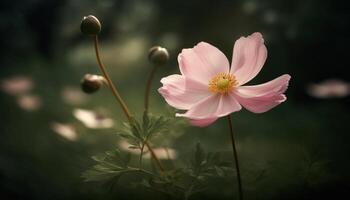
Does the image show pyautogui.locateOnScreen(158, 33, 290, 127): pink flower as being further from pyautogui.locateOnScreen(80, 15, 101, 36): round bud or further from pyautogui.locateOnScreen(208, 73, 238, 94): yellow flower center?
pyautogui.locateOnScreen(80, 15, 101, 36): round bud

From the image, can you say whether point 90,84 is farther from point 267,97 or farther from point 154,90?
point 154,90

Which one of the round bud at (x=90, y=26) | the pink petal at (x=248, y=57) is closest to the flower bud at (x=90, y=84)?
the round bud at (x=90, y=26)

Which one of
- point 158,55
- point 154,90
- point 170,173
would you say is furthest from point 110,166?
point 154,90

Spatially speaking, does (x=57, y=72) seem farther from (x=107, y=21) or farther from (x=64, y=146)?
(x=64, y=146)

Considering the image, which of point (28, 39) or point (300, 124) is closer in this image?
point (300, 124)

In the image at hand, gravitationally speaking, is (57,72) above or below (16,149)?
above

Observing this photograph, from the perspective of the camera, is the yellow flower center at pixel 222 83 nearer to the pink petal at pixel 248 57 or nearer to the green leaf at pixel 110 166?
the pink petal at pixel 248 57

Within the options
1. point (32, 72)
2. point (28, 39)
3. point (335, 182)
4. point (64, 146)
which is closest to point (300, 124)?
point (64, 146)
